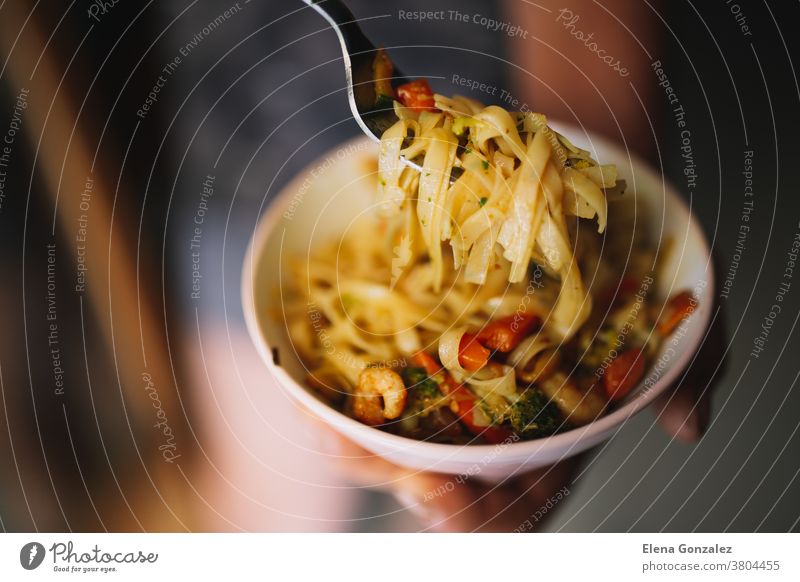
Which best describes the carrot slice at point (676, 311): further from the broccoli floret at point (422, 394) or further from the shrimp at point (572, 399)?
the broccoli floret at point (422, 394)

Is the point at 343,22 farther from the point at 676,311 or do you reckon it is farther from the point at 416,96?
the point at 676,311

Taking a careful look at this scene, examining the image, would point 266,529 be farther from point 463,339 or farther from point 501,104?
point 501,104

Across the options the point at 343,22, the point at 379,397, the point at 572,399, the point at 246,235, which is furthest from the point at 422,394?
the point at 343,22

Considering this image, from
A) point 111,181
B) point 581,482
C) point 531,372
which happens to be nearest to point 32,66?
point 111,181

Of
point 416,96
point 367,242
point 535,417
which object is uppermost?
point 416,96

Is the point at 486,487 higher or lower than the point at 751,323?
lower
